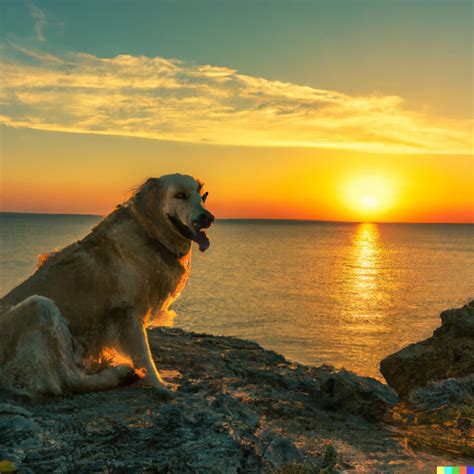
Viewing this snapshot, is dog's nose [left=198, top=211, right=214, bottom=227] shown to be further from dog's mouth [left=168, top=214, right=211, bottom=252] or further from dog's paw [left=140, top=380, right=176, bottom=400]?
dog's paw [left=140, top=380, right=176, bottom=400]

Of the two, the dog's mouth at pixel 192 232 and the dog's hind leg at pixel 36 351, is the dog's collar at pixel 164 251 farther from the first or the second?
the dog's hind leg at pixel 36 351

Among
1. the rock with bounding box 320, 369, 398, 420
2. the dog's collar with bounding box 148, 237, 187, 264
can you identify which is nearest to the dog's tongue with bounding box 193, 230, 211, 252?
the dog's collar with bounding box 148, 237, 187, 264

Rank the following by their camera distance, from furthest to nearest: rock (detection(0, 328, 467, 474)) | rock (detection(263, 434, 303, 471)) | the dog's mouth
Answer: the dog's mouth, rock (detection(263, 434, 303, 471)), rock (detection(0, 328, 467, 474))

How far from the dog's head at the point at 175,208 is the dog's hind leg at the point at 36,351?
1516 millimetres

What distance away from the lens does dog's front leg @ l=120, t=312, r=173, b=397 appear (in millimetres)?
6090

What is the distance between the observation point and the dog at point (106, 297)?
5.48 metres

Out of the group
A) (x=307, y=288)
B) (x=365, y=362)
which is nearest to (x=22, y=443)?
(x=365, y=362)

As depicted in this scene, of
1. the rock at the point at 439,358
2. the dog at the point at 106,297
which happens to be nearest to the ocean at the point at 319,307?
the dog at the point at 106,297

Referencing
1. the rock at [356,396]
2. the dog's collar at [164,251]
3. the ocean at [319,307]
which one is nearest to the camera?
Answer: the dog's collar at [164,251]

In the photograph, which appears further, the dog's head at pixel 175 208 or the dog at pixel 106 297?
the dog's head at pixel 175 208

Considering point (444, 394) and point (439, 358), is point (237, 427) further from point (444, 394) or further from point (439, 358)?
point (439, 358)

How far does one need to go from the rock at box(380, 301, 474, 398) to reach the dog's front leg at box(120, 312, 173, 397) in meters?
5.01

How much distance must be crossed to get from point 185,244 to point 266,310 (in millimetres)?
22463

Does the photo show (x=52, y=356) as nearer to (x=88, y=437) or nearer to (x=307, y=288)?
(x=88, y=437)
